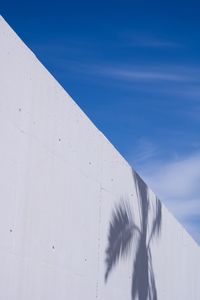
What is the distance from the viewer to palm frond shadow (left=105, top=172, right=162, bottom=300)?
774cm

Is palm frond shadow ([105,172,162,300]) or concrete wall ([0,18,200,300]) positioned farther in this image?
palm frond shadow ([105,172,162,300])

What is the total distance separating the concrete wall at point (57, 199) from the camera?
4.75 metres

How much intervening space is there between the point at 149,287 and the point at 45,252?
4.88m

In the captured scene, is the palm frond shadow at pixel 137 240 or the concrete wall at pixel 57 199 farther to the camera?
the palm frond shadow at pixel 137 240

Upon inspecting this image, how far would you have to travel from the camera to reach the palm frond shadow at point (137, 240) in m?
7.74

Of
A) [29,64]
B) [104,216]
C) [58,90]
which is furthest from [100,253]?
[29,64]

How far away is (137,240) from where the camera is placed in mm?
9094

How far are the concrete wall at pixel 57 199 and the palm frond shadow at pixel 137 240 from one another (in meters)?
0.02

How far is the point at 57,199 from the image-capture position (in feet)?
18.7

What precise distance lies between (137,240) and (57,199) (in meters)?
3.71

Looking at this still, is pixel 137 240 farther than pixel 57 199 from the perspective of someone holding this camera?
Yes

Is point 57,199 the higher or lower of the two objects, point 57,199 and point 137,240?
the lower

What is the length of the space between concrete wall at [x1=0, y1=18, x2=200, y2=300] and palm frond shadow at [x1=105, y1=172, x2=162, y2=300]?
0.06 ft

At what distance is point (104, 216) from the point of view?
7348mm
